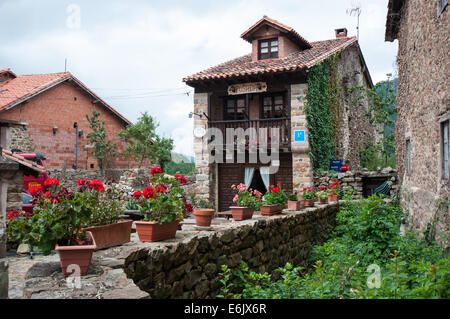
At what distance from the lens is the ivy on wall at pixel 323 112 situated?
13.4 metres

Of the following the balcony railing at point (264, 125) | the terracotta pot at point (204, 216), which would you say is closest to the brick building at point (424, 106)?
the terracotta pot at point (204, 216)

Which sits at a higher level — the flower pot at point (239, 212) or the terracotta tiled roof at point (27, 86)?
the terracotta tiled roof at point (27, 86)

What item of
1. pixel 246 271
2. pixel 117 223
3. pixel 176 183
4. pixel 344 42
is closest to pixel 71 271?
pixel 117 223

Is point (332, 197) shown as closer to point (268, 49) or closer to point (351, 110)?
point (268, 49)

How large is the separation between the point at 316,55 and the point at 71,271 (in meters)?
13.3

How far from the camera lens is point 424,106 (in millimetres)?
7590

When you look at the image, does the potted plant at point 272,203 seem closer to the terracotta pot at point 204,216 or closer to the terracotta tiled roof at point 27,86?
the terracotta pot at point 204,216

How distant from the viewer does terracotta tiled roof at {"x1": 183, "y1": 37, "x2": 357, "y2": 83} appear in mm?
13016

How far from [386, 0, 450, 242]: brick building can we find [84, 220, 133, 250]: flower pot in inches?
183

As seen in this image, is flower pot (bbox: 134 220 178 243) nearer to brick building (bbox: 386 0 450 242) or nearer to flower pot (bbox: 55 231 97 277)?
flower pot (bbox: 55 231 97 277)

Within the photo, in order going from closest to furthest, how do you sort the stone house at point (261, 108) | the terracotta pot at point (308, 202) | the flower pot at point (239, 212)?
the flower pot at point (239, 212) → the terracotta pot at point (308, 202) → the stone house at point (261, 108)

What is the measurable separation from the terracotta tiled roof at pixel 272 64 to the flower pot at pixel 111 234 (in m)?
10.3

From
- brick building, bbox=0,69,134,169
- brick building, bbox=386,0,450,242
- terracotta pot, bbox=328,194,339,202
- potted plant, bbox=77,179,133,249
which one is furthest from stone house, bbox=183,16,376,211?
potted plant, bbox=77,179,133,249

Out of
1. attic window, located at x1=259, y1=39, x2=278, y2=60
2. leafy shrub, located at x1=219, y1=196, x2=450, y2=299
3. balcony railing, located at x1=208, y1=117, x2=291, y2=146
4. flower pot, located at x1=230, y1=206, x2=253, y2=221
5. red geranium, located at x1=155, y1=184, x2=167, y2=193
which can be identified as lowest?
leafy shrub, located at x1=219, y1=196, x2=450, y2=299
